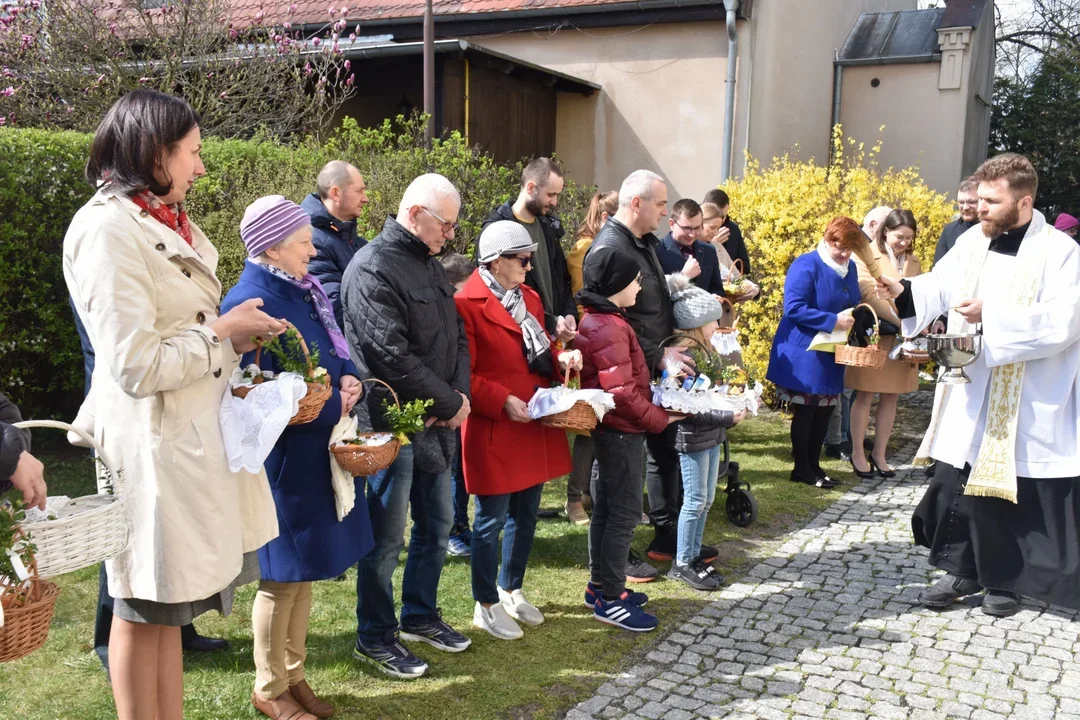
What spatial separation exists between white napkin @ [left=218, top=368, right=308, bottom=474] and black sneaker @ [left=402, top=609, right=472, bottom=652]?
66.4 inches

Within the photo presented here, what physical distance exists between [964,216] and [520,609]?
5023 mm

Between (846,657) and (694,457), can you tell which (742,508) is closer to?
(694,457)

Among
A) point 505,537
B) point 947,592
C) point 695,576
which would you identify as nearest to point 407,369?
point 505,537

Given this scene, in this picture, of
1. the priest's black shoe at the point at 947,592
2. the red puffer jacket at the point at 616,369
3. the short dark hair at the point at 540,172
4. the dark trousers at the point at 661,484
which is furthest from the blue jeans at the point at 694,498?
the short dark hair at the point at 540,172

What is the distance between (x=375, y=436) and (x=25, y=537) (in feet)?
4.91

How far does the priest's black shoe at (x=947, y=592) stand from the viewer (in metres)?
5.24

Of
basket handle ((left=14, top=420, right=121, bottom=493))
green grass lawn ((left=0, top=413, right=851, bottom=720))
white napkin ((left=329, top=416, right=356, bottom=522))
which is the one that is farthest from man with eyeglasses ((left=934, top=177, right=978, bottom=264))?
basket handle ((left=14, top=420, right=121, bottom=493))

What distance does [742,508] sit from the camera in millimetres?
6633

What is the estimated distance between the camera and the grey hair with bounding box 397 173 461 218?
4086mm

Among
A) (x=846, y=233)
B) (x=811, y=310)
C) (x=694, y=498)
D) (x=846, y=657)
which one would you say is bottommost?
(x=846, y=657)

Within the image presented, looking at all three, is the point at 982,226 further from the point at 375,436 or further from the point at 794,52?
the point at 794,52

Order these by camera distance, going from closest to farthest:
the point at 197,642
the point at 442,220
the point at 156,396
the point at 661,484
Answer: the point at 156,396 < the point at 442,220 < the point at 197,642 < the point at 661,484

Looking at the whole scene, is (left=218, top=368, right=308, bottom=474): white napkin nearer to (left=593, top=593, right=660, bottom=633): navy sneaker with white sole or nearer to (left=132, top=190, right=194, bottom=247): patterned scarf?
(left=132, top=190, right=194, bottom=247): patterned scarf

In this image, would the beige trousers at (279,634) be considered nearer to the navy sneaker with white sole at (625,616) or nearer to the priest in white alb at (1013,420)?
the navy sneaker with white sole at (625,616)
